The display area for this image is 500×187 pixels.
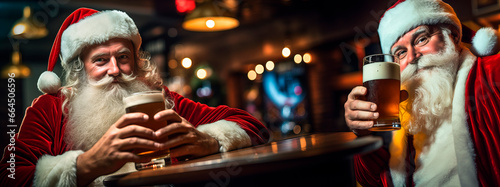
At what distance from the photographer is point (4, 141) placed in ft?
4.92

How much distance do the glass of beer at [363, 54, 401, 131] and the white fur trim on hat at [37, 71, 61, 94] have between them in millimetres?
1262

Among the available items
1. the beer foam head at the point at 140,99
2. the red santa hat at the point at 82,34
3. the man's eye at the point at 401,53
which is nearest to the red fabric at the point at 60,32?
the red santa hat at the point at 82,34

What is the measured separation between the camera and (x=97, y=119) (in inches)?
61.7

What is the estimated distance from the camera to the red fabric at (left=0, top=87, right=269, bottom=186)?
1.32 metres

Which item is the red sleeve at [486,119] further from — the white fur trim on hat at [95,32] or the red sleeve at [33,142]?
the red sleeve at [33,142]

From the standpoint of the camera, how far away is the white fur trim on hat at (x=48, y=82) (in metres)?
1.57

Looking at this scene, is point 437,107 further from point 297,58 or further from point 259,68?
point 259,68

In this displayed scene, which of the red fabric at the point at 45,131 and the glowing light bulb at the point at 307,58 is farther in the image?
the glowing light bulb at the point at 307,58

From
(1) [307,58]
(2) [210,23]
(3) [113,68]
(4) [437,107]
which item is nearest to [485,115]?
(4) [437,107]

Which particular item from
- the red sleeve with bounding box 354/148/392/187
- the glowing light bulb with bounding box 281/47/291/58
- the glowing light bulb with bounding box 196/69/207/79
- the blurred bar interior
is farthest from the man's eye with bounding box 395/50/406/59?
the glowing light bulb with bounding box 196/69/207/79

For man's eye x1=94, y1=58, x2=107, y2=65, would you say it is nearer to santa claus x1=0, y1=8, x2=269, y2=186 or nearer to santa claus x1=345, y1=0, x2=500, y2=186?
santa claus x1=0, y1=8, x2=269, y2=186

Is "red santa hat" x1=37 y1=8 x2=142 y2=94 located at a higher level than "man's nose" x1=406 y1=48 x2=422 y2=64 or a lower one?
higher

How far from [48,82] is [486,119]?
66.3 inches

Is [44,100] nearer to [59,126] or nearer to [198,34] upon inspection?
[59,126]
